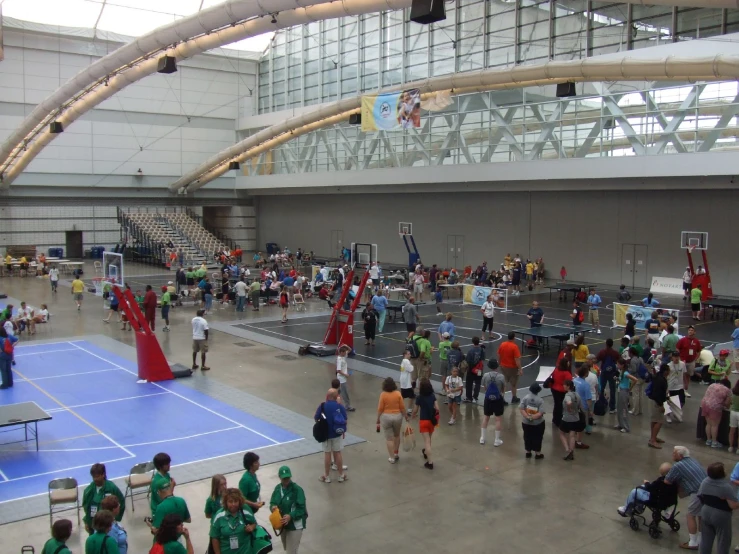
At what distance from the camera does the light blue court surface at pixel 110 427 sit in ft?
41.8

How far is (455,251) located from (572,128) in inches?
475

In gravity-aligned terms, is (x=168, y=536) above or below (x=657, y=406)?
above

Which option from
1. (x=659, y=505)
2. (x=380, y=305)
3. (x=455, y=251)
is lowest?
(x=659, y=505)

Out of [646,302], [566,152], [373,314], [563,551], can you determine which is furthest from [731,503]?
[566,152]

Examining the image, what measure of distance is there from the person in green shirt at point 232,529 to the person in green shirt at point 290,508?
1.22 m

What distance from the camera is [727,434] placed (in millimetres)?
13516

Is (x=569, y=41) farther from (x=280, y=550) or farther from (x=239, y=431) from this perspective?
(x=280, y=550)

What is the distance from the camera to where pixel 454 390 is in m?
14.9

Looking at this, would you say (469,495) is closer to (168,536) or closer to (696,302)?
(168,536)

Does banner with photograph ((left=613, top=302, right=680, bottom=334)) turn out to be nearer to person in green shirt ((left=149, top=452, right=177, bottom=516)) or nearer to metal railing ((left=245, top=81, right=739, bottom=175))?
metal railing ((left=245, top=81, right=739, bottom=175))

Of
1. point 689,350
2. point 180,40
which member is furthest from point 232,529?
point 180,40

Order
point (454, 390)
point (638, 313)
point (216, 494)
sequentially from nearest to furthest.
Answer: point (216, 494) → point (454, 390) → point (638, 313)

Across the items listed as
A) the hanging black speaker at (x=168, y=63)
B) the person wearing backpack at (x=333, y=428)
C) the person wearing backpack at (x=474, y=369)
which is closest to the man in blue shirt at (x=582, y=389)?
the person wearing backpack at (x=474, y=369)

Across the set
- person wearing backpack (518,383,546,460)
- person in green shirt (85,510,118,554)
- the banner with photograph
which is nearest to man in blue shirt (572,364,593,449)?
person wearing backpack (518,383,546,460)
